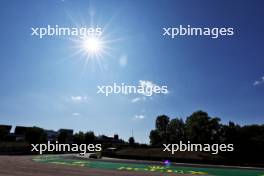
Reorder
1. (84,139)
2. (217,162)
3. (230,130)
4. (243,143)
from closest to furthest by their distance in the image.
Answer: (217,162) < (243,143) < (230,130) < (84,139)

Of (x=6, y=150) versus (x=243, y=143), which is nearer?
(x=243, y=143)

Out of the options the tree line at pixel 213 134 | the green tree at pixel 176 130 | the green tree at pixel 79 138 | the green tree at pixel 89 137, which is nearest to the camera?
the tree line at pixel 213 134

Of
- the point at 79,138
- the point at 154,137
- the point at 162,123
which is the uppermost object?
the point at 162,123

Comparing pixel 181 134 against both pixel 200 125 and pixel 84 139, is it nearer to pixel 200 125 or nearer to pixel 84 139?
pixel 200 125

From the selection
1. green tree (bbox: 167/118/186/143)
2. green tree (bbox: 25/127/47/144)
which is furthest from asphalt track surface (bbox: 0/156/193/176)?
green tree (bbox: 25/127/47/144)

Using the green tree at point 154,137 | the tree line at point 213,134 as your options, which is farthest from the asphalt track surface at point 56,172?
the green tree at point 154,137

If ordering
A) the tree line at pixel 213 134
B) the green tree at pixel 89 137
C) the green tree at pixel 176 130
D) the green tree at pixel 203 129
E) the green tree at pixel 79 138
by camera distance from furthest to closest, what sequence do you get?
the green tree at pixel 89 137
the green tree at pixel 79 138
the green tree at pixel 176 130
the green tree at pixel 203 129
the tree line at pixel 213 134

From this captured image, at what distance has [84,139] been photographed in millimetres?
153625

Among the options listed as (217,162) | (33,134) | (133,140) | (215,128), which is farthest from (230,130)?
(133,140)

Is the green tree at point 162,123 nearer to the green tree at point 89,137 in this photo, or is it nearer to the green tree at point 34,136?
the green tree at point 89,137

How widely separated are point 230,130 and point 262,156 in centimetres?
1625

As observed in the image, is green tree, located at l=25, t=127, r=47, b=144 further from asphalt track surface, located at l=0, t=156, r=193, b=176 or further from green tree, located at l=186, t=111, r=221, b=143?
asphalt track surface, located at l=0, t=156, r=193, b=176

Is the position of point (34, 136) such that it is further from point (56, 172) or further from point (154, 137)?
point (56, 172)

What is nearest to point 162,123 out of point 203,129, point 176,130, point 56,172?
point 176,130
